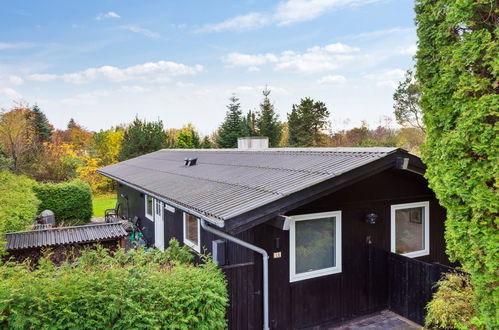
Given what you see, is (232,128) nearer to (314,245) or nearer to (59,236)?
(59,236)

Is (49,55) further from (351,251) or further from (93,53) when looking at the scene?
(351,251)

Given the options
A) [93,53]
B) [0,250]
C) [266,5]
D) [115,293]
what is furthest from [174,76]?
[115,293]

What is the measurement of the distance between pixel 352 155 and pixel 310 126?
28.6 meters

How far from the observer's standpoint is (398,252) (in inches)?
262

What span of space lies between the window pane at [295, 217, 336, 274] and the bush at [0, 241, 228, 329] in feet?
6.31

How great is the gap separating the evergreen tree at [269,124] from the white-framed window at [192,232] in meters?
26.1

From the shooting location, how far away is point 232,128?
3309 cm

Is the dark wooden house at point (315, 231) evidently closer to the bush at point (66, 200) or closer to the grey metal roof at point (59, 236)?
the grey metal roof at point (59, 236)

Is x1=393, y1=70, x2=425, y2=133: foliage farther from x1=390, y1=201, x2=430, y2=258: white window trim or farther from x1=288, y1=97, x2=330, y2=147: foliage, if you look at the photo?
x1=390, y1=201, x2=430, y2=258: white window trim

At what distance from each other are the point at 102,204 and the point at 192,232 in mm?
16399

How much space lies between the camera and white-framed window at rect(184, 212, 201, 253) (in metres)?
6.86

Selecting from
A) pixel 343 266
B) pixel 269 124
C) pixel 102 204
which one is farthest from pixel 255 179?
pixel 269 124

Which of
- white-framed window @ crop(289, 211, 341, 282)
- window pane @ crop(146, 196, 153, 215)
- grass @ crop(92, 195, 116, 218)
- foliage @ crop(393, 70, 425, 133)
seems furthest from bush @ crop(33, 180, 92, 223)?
foliage @ crop(393, 70, 425, 133)

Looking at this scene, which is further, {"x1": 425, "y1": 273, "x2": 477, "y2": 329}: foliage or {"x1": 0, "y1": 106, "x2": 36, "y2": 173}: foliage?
{"x1": 0, "y1": 106, "x2": 36, "y2": 173}: foliage
